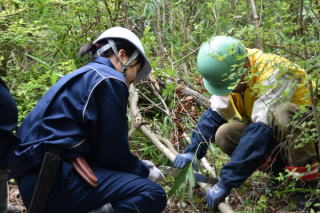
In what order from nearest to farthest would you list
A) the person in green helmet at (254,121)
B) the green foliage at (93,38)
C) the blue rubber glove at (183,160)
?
the person in green helmet at (254,121) → the blue rubber glove at (183,160) → the green foliage at (93,38)

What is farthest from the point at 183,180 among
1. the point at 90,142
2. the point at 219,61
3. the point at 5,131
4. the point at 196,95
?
the point at 196,95

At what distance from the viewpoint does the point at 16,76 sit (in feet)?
18.8

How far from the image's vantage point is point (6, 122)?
306cm

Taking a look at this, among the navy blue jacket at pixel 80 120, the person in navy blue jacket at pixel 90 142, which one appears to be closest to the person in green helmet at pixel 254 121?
the person in navy blue jacket at pixel 90 142

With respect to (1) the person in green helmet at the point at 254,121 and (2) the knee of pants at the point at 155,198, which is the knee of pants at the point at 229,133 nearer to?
(1) the person in green helmet at the point at 254,121

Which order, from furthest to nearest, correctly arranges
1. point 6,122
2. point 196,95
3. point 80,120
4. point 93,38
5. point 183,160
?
point 93,38
point 196,95
point 183,160
point 80,120
point 6,122

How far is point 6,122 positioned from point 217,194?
1649 mm

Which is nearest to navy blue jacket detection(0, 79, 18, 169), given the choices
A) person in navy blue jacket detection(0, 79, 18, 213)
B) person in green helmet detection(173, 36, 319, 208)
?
person in navy blue jacket detection(0, 79, 18, 213)

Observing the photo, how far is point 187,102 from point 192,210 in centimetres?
153

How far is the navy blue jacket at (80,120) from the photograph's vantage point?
3.13m

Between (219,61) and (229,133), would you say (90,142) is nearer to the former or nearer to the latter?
(219,61)

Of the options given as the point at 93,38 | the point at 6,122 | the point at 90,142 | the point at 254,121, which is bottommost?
the point at 254,121

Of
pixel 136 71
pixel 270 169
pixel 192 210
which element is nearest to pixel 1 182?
pixel 136 71

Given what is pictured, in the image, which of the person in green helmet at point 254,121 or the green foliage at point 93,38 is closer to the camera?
the person in green helmet at point 254,121
